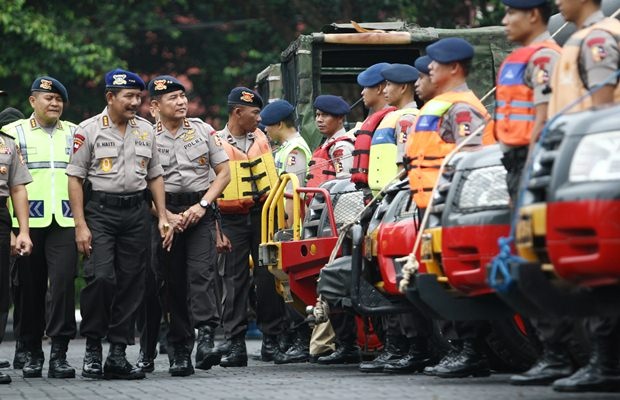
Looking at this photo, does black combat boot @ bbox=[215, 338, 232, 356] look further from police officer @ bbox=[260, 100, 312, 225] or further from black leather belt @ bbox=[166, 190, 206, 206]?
police officer @ bbox=[260, 100, 312, 225]

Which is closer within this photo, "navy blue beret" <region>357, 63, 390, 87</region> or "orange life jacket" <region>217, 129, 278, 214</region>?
"navy blue beret" <region>357, 63, 390, 87</region>

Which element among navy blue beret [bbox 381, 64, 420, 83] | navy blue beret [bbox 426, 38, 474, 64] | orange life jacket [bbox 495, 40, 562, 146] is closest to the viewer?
orange life jacket [bbox 495, 40, 562, 146]

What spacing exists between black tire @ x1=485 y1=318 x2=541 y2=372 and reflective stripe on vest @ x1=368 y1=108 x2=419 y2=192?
202cm

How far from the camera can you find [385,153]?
13.5m

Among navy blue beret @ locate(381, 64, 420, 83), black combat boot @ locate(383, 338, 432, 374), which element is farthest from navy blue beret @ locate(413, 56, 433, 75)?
black combat boot @ locate(383, 338, 432, 374)

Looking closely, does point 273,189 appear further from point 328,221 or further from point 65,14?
point 65,14

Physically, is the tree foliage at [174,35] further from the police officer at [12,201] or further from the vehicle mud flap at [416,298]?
the vehicle mud flap at [416,298]

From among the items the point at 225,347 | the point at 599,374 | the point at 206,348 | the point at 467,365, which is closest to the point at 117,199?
the point at 206,348

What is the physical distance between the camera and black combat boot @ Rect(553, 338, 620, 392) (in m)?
9.49

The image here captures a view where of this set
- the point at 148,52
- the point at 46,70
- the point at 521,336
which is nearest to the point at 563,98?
the point at 521,336

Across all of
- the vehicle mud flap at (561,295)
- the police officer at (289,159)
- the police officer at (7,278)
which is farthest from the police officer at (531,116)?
the police officer at (289,159)

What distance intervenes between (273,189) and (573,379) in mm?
5364

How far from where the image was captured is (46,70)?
104 ft

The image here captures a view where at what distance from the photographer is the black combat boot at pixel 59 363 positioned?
13430 millimetres
